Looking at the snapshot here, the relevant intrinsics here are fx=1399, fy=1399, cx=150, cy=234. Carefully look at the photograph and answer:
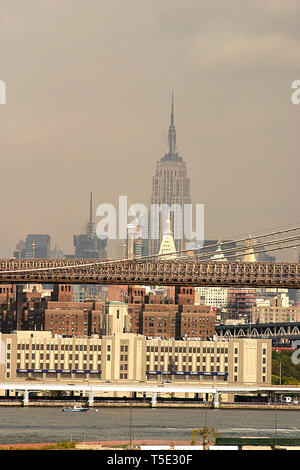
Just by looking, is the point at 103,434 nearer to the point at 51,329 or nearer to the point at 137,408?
the point at 137,408

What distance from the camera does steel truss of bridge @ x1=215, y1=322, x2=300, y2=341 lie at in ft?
285

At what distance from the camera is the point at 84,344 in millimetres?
57906

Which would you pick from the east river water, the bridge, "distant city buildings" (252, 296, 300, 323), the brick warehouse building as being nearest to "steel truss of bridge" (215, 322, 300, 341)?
the brick warehouse building

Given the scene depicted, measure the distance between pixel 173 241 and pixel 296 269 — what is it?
113m

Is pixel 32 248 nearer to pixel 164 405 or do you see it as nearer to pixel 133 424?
pixel 164 405

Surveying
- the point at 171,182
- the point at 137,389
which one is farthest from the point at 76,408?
the point at 171,182

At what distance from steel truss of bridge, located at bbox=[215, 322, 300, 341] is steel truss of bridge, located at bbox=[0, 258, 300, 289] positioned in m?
43.4

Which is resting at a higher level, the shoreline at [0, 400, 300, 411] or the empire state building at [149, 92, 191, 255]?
the empire state building at [149, 92, 191, 255]

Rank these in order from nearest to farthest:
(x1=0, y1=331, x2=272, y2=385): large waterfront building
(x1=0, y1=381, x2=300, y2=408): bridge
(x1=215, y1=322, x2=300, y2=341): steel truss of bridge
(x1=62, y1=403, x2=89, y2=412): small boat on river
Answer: (x1=62, y1=403, x2=89, y2=412): small boat on river
(x1=0, y1=381, x2=300, y2=408): bridge
(x1=0, y1=331, x2=272, y2=385): large waterfront building
(x1=215, y1=322, x2=300, y2=341): steel truss of bridge

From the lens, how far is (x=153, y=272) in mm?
42875

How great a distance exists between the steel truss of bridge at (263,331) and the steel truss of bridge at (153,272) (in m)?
43.4

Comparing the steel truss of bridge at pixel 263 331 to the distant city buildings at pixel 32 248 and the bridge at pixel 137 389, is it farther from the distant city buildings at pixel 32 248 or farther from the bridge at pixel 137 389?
the bridge at pixel 137 389

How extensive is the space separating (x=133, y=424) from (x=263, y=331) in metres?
54.9

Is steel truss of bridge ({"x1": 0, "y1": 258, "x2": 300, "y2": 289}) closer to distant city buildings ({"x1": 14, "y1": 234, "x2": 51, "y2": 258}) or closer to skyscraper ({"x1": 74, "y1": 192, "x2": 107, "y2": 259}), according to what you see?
distant city buildings ({"x1": 14, "y1": 234, "x2": 51, "y2": 258})
